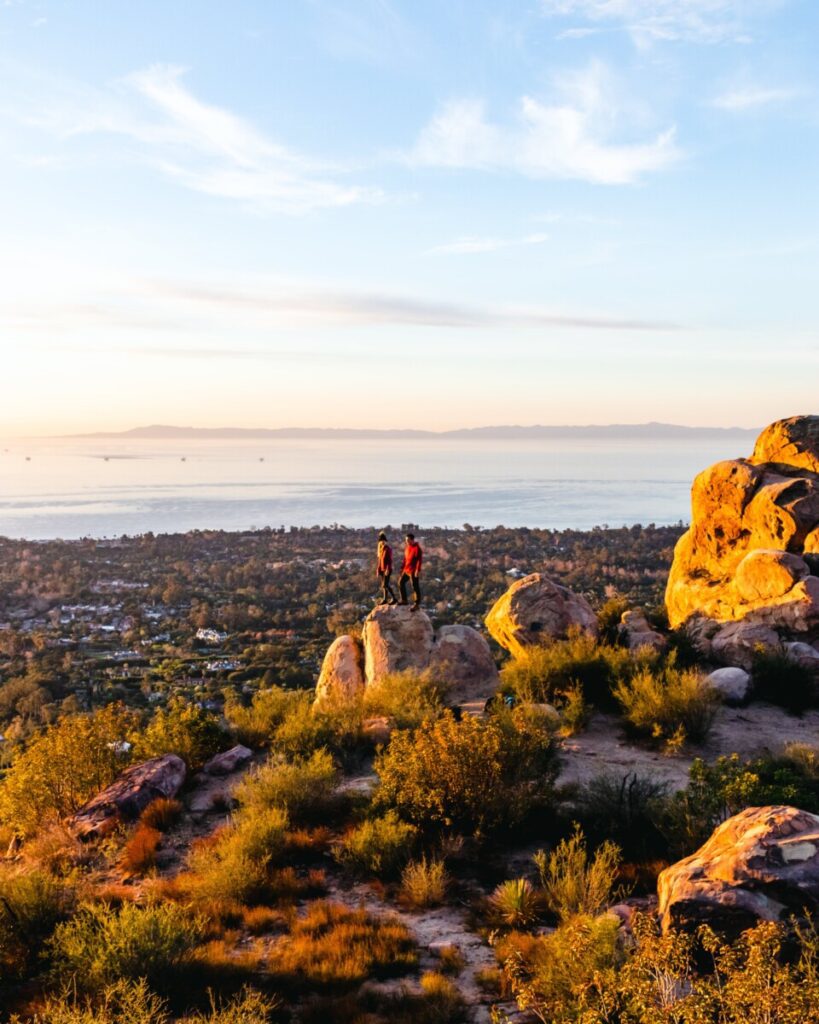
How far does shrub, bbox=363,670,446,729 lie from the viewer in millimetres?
12258

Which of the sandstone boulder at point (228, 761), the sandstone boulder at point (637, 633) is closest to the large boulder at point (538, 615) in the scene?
the sandstone boulder at point (637, 633)

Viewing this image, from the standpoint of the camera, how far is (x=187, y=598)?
49.8 m

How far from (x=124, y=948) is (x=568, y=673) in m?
9.58

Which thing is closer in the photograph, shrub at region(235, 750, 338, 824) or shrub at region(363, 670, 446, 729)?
shrub at region(235, 750, 338, 824)

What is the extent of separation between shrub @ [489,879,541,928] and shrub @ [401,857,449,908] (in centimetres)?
56

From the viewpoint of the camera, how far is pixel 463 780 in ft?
29.8

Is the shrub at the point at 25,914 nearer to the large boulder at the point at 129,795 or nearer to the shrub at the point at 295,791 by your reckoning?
the large boulder at the point at 129,795

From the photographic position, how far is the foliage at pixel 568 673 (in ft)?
45.7

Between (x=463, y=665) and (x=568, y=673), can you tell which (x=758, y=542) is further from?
(x=463, y=665)

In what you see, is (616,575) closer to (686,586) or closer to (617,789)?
(686,586)

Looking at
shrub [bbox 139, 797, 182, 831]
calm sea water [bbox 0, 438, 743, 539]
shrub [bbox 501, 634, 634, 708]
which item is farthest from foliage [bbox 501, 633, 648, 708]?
calm sea water [bbox 0, 438, 743, 539]

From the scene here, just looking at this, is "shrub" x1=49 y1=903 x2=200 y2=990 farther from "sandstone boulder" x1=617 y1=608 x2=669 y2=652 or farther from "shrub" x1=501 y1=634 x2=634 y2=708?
"sandstone boulder" x1=617 y1=608 x2=669 y2=652

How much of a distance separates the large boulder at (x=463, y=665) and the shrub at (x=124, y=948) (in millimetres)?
8210

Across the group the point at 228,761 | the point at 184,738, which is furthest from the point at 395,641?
the point at 184,738
